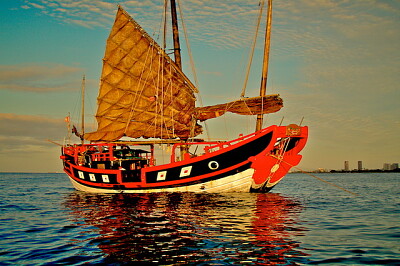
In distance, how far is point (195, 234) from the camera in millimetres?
9297

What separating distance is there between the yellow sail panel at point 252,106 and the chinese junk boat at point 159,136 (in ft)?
0.18

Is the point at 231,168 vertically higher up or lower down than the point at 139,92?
lower down

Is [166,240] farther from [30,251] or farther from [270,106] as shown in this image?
[270,106]

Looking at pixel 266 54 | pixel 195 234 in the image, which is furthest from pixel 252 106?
pixel 195 234

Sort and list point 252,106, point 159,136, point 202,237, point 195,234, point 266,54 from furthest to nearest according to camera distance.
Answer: point 159,136
point 266,54
point 252,106
point 195,234
point 202,237

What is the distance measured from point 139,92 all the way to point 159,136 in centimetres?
367

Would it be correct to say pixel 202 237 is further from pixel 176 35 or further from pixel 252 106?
pixel 176 35

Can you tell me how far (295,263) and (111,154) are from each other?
1911 centimetres

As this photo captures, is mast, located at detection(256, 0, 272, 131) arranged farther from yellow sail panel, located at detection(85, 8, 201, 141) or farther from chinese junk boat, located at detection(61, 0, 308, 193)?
yellow sail panel, located at detection(85, 8, 201, 141)

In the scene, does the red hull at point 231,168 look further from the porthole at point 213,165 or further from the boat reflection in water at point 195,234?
the boat reflection in water at point 195,234

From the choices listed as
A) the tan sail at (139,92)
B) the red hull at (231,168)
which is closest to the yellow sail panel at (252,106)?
the red hull at (231,168)

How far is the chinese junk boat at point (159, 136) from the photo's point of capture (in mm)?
19047

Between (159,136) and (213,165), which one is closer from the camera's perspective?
(213,165)

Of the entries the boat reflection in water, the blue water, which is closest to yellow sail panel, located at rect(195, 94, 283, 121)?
the boat reflection in water
